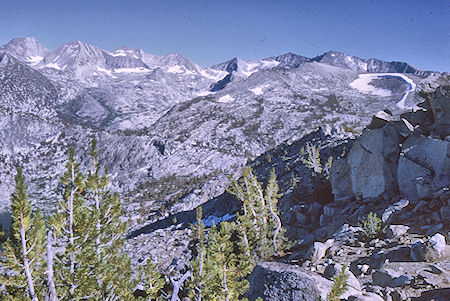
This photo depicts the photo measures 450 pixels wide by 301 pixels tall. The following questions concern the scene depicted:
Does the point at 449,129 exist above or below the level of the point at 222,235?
above

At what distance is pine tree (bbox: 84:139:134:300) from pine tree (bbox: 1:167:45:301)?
1.98 m

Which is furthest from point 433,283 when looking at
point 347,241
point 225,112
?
point 225,112

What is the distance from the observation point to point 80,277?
9.53m

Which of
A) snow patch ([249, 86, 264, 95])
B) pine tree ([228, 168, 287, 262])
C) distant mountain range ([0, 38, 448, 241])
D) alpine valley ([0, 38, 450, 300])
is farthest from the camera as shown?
snow patch ([249, 86, 264, 95])

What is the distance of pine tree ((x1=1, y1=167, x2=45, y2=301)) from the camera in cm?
759

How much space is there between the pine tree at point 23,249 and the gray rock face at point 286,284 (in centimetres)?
813

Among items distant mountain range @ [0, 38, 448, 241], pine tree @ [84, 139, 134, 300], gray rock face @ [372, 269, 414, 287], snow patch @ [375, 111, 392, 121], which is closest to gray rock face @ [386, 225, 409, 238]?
gray rock face @ [372, 269, 414, 287]

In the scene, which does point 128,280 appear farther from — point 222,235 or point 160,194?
point 160,194

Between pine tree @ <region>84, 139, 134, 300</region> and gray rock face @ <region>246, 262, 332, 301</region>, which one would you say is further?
pine tree @ <region>84, 139, 134, 300</region>

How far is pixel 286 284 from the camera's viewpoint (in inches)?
408

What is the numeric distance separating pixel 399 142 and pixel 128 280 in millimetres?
20028

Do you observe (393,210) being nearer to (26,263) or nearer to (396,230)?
(396,230)

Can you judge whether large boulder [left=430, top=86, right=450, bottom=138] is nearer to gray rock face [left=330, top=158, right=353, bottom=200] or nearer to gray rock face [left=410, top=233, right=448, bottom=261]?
gray rock face [left=330, top=158, right=353, bottom=200]

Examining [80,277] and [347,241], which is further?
[347,241]
